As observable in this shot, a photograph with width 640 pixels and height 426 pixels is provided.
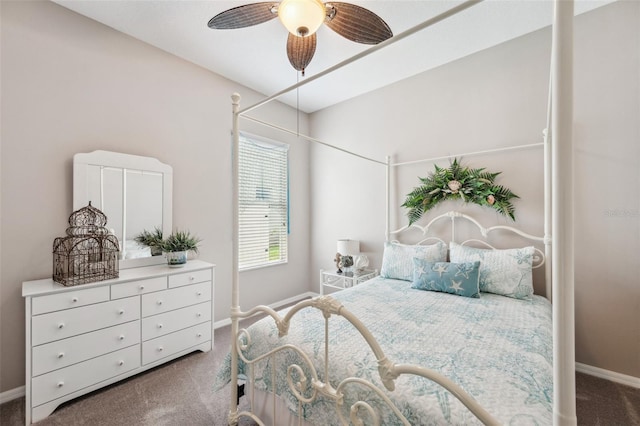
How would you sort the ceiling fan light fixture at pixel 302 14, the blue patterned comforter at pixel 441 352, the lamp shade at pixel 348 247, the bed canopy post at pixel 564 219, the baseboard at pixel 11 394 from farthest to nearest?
the lamp shade at pixel 348 247
the baseboard at pixel 11 394
the ceiling fan light fixture at pixel 302 14
the blue patterned comforter at pixel 441 352
the bed canopy post at pixel 564 219

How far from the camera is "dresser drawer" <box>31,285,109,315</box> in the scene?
1.73 m

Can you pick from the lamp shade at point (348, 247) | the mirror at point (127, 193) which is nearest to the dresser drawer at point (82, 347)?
the mirror at point (127, 193)

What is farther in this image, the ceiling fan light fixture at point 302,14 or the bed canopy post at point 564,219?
the ceiling fan light fixture at point 302,14

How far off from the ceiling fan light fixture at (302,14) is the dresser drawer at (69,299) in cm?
212

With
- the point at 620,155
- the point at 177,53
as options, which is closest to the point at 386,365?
the point at 620,155

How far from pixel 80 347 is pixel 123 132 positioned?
1710 mm

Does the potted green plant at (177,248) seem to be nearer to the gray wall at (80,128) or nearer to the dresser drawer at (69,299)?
the gray wall at (80,128)

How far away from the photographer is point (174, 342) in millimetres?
2330

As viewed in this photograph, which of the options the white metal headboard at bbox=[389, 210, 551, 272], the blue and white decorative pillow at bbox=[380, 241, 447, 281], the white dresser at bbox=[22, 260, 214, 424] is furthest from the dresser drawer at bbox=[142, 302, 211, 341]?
the white metal headboard at bbox=[389, 210, 551, 272]

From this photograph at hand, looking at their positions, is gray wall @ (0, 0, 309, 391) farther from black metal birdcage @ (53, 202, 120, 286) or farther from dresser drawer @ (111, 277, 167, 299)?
dresser drawer @ (111, 277, 167, 299)

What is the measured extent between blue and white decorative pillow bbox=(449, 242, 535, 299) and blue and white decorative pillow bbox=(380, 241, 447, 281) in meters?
0.38

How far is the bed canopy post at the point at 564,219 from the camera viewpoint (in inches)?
25.0

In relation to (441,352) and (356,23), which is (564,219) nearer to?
(441,352)

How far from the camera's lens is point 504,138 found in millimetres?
2547
